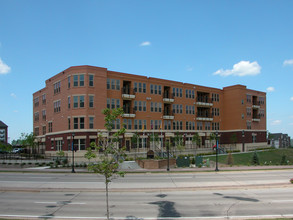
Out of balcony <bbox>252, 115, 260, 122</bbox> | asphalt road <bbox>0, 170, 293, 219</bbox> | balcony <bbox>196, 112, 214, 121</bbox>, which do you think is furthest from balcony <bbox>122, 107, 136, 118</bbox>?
balcony <bbox>252, 115, 260, 122</bbox>

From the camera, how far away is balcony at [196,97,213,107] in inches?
2547

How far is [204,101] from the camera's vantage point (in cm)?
6656

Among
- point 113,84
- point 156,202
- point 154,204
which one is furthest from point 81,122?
point 154,204

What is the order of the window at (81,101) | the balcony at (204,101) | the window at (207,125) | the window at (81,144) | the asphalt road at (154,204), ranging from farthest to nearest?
the window at (207,125), the balcony at (204,101), the window at (81,101), the window at (81,144), the asphalt road at (154,204)

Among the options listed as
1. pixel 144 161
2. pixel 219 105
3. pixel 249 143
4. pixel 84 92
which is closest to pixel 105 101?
pixel 84 92

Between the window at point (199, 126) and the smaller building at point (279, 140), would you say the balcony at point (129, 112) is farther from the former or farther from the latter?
the smaller building at point (279, 140)

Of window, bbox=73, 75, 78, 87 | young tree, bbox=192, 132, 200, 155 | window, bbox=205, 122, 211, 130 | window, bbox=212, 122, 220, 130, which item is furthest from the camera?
window, bbox=212, 122, 220, 130

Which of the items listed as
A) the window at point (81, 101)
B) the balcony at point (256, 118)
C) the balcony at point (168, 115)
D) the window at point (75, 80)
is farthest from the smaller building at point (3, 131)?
the balcony at point (256, 118)

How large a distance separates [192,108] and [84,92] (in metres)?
27.7

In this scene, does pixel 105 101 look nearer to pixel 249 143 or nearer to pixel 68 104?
pixel 68 104

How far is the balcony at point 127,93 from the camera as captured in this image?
50447 millimetres

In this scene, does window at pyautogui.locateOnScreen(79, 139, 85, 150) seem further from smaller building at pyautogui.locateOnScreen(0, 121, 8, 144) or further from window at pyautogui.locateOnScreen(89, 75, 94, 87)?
smaller building at pyautogui.locateOnScreen(0, 121, 8, 144)

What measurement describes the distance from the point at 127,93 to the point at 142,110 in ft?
15.9

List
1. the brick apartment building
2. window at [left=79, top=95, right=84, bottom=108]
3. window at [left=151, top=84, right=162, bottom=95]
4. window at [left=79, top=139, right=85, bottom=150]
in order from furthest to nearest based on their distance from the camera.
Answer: window at [left=151, top=84, right=162, bottom=95]
the brick apartment building
window at [left=79, top=95, right=84, bottom=108]
window at [left=79, top=139, right=85, bottom=150]
